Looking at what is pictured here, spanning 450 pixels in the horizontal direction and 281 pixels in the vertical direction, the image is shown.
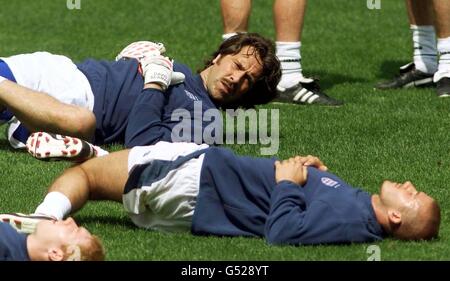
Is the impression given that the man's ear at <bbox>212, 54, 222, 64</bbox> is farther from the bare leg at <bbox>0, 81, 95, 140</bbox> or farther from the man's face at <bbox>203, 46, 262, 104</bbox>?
the bare leg at <bbox>0, 81, 95, 140</bbox>

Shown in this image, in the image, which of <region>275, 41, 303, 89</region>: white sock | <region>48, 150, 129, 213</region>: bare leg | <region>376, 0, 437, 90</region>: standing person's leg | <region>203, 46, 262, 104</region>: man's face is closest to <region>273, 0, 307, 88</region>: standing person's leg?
<region>275, 41, 303, 89</region>: white sock

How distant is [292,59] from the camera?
8.41 m

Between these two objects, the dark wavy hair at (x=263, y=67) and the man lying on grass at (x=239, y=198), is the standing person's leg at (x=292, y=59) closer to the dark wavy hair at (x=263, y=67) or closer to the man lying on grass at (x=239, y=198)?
the dark wavy hair at (x=263, y=67)

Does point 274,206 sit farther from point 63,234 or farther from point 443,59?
point 443,59

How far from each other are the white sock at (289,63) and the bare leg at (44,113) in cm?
255

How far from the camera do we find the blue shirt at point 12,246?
187 inches

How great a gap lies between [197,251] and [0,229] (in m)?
0.80

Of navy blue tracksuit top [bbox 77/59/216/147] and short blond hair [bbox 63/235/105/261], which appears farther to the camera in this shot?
navy blue tracksuit top [bbox 77/59/216/147]

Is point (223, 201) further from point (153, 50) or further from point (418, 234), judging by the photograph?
point (153, 50)

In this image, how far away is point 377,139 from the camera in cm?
721

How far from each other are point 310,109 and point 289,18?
2.38 feet

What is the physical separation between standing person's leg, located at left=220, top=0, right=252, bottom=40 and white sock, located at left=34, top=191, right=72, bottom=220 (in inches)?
128

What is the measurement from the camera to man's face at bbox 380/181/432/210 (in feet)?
17.1
